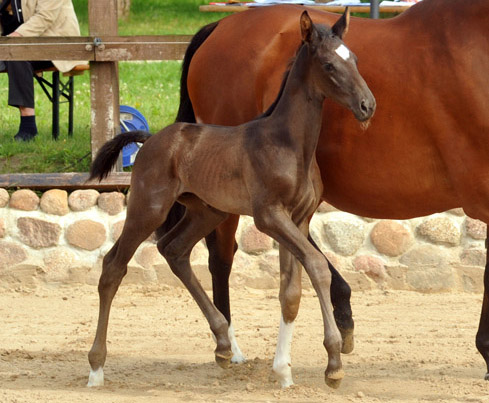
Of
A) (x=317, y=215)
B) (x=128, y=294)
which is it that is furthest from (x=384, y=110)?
(x=128, y=294)

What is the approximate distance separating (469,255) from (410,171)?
2350 mm

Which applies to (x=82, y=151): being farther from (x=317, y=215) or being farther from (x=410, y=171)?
(x=410, y=171)

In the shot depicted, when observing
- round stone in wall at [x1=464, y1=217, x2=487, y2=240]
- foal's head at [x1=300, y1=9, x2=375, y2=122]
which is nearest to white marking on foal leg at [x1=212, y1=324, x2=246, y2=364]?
foal's head at [x1=300, y1=9, x2=375, y2=122]

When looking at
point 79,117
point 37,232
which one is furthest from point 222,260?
point 79,117

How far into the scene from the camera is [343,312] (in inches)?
193

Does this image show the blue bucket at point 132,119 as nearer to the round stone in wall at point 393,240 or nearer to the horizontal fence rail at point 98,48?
the horizontal fence rail at point 98,48

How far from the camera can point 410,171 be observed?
4375 millimetres

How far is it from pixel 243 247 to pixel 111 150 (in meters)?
2.16

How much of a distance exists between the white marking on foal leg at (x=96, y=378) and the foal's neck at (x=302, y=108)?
1.45 meters

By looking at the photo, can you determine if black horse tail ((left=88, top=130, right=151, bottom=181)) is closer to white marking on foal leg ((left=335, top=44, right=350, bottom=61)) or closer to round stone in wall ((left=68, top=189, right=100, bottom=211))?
white marking on foal leg ((left=335, top=44, right=350, bottom=61))

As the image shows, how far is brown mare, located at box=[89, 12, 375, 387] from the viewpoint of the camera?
3930mm

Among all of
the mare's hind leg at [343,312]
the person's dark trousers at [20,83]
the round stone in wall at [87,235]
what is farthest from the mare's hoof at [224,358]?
the person's dark trousers at [20,83]

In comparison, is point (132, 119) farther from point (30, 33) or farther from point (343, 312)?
point (343, 312)

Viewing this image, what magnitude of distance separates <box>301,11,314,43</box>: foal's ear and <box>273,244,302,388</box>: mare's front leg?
95 cm
